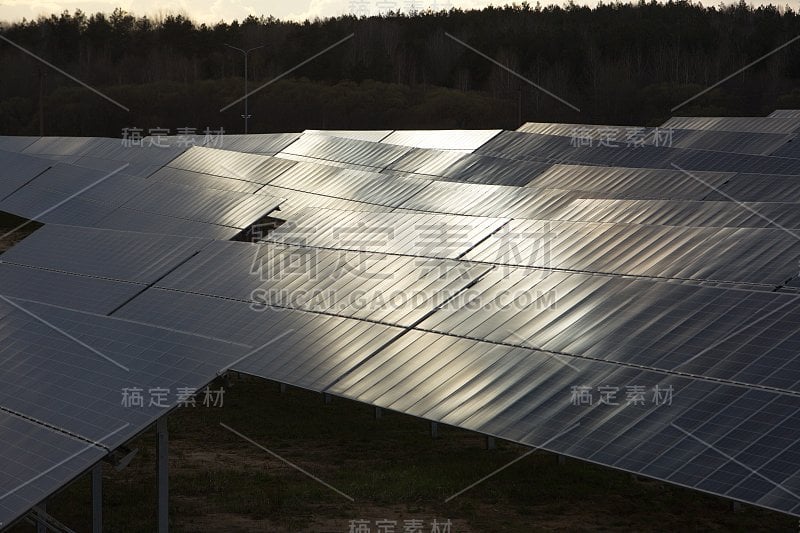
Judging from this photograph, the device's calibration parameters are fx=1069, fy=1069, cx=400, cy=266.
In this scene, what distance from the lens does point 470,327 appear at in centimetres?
1727

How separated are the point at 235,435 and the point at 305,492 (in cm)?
433

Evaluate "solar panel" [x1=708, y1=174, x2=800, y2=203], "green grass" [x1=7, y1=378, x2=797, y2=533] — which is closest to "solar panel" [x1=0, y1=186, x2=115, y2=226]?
"green grass" [x1=7, y1=378, x2=797, y2=533]

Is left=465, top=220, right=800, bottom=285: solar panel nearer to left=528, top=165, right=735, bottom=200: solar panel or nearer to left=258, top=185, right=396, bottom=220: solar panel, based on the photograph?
left=528, top=165, right=735, bottom=200: solar panel

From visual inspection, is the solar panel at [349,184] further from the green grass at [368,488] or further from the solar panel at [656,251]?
the solar panel at [656,251]

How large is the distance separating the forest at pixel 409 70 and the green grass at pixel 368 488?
68453mm

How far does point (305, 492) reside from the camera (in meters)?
19.3

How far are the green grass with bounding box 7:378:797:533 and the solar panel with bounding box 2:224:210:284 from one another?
368 cm

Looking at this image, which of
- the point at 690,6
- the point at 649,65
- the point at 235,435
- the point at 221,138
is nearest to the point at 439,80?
the point at 649,65

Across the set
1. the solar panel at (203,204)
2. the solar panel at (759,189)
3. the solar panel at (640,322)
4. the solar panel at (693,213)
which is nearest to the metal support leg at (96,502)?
the solar panel at (640,322)

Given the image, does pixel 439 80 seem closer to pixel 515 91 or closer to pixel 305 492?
pixel 515 91

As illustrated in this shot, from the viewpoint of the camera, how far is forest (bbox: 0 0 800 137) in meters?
104

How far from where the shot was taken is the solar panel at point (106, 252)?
74.8 feet

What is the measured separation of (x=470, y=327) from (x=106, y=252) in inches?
417

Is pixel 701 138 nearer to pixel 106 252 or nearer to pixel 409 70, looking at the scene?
pixel 106 252
